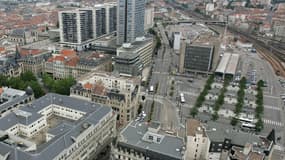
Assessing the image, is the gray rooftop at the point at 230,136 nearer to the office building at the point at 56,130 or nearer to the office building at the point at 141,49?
the office building at the point at 56,130

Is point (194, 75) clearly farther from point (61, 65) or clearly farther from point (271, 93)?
point (61, 65)

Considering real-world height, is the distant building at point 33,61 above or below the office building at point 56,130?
above

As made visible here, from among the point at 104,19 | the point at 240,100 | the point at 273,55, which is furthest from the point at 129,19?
the point at 273,55

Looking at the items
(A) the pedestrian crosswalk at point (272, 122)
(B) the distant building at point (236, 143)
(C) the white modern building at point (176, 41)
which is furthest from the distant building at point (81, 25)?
(B) the distant building at point (236, 143)

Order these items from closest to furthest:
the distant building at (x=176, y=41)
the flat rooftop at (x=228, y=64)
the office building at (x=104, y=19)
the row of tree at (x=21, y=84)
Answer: the row of tree at (x=21, y=84)
the flat rooftop at (x=228, y=64)
the office building at (x=104, y=19)
the distant building at (x=176, y=41)

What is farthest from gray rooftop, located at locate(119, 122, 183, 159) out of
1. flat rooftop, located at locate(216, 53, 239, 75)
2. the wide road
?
flat rooftop, located at locate(216, 53, 239, 75)

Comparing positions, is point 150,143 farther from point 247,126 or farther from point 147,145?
point 247,126

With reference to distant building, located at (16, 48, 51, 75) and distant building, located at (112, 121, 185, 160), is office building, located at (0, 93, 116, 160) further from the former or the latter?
distant building, located at (16, 48, 51, 75)
